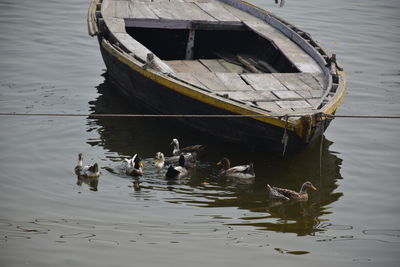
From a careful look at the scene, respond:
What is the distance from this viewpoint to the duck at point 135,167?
11.7 metres

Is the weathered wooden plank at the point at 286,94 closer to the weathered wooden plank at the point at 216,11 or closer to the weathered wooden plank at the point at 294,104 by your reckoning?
the weathered wooden plank at the point at 294,104

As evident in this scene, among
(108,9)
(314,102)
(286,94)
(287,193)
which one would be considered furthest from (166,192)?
(108,9)

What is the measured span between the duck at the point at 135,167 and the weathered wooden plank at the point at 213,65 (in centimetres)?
393

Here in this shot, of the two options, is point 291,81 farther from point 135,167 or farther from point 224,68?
point 135,167

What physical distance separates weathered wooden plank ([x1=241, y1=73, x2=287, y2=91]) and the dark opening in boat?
88.3 inches

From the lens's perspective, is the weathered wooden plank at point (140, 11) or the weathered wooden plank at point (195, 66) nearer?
the weathered wooden plank at point (195, 66)

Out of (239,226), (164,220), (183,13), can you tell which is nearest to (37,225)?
(164,220)

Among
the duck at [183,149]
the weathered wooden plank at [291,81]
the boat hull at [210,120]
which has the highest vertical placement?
the weathered wooden plank at [291,81]

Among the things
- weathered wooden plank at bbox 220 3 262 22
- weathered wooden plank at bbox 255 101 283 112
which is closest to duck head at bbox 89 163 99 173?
weathered wooden plank at bbox 255 101 283 112

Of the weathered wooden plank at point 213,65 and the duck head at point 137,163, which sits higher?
the weathered wooden plank at point 213,65

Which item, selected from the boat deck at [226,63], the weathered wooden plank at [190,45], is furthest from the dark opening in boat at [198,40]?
the boat deck at [226,63]

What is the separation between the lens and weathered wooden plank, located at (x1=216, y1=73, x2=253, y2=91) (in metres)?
13.1

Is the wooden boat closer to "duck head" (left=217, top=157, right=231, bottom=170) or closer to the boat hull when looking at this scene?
the boat hull

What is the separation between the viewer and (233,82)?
43.7 ft
